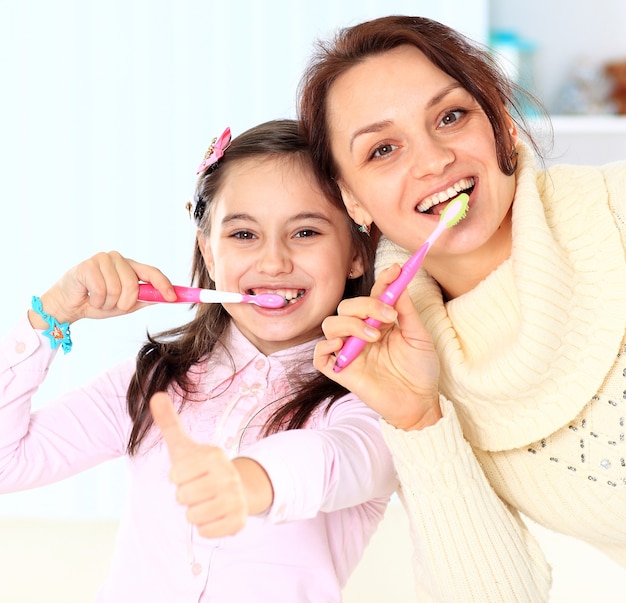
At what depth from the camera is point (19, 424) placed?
45.0 inches

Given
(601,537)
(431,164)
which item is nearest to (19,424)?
(431,164)

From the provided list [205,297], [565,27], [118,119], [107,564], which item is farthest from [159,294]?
[565,27]

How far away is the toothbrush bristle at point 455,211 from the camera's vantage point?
973mm

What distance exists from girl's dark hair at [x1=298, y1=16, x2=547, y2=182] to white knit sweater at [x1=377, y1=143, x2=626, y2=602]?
0.23 ft

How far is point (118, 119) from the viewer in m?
2.39

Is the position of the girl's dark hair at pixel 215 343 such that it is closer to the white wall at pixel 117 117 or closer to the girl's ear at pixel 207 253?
the girl's ear at pixel 207 253

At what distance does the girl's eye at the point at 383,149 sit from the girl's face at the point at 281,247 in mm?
134

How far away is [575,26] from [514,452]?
74.2 inches

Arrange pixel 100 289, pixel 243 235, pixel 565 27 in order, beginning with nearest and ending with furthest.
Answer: pixel 100 289 < pixel 243 235 < pixel 565 27

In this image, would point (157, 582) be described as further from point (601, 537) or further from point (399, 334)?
point (601, 537)

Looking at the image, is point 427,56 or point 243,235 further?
point 243,235

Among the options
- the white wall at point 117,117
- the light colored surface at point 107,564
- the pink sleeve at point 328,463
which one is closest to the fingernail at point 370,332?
the pink sleeve at point 328,463

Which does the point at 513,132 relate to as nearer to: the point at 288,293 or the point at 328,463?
the point at 288,293

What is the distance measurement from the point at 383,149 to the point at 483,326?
0.25m
